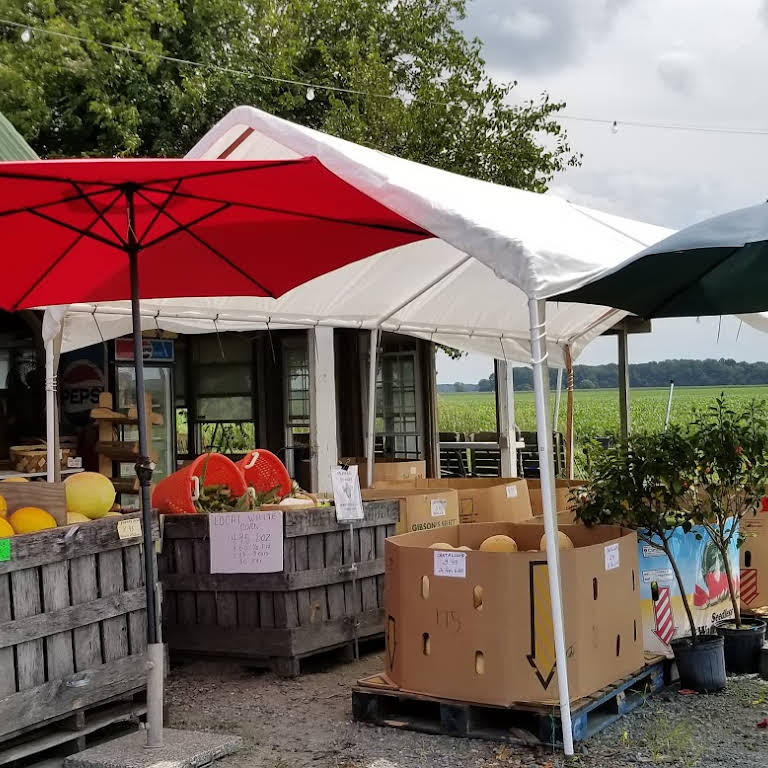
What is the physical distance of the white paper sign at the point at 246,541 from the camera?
5.43 metres

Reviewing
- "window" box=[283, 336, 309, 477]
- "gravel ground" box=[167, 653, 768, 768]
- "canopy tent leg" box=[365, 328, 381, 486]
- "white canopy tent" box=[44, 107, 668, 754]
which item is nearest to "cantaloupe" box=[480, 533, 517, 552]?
"white canopy tent" box=[44, 107, 668, 754]

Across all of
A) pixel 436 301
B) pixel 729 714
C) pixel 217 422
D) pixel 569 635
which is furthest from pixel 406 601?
pixel 217 422

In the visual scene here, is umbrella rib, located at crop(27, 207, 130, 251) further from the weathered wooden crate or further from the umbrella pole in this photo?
the weathered wooden crate

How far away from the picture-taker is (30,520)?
412cm

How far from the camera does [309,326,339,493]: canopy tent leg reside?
372 inches

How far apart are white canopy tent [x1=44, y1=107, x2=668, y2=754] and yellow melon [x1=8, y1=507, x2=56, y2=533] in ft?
5.80

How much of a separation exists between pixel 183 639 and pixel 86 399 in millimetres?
5896

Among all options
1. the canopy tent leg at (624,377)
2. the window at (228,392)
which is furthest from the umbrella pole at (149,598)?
the window at (228,392)

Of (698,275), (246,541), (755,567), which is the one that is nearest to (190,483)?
(246,541)

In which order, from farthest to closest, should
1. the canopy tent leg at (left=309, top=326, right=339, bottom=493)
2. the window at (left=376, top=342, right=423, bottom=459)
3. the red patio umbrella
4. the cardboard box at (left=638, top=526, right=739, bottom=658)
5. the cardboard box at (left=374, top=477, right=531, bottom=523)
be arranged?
the window at (left=376, top=342, right=423, bottom=459), the canopy tent leg at (left=309, top=326, right=339, bottom=493), the cardboard box at (left=374, top=477, right=531, bottom=523), the cardboard box at (left=638, top=526, right=739, bottom=658), the red patio umbrella

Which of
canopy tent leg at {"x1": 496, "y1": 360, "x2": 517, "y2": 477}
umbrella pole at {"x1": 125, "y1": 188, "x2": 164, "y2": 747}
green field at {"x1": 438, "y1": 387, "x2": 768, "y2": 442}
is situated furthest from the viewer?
green field at {"x1": 438, "y1": 387, "x2": 768, "y2": 442}

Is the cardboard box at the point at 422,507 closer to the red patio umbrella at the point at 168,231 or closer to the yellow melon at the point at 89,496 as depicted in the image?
the red patio umbrella at the point at 168,231

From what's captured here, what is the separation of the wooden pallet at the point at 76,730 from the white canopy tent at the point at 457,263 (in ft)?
6.16

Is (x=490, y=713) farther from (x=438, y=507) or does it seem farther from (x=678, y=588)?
(x=438, y=507)
